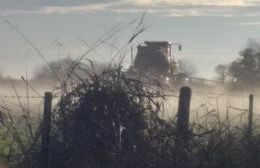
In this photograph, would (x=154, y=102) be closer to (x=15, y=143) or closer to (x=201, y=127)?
(x=201, y=127)

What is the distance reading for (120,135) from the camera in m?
9.23

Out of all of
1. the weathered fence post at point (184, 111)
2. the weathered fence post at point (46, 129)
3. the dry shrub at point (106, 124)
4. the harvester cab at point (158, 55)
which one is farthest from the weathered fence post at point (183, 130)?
the harvester cab at point (158, 55)

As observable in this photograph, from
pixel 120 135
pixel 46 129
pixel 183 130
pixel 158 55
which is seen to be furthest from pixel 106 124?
pixel 158 55

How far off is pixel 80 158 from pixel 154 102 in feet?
4.63

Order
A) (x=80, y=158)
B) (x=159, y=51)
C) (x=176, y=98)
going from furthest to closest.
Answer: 1. (x=159, y=51)
2. (x=176, y=98)
3. (x=80, y=158)

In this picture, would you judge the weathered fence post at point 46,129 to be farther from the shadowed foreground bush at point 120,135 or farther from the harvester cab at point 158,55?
the harvester cab at point 158,55

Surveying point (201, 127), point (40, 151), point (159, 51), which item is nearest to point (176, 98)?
point (201, 127)

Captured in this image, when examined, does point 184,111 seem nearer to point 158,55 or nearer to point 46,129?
point 46,129

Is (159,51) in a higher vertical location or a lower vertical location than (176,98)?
higher

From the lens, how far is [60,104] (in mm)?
9477

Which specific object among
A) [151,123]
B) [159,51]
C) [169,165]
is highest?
[159,51]

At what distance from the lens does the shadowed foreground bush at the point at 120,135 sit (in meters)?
9.07

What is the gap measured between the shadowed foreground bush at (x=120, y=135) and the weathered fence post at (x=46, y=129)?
0.07 meters

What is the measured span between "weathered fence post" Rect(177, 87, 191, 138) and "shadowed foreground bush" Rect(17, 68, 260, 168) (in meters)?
0.11
